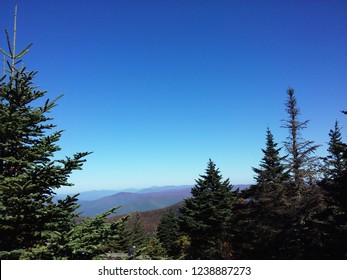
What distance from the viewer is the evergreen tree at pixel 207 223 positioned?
107ft

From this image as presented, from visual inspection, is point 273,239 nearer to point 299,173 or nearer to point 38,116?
point 299,173

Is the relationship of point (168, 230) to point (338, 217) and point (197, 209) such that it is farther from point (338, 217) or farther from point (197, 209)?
point (338, 217)

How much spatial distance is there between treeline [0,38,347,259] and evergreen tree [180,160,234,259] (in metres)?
0.13

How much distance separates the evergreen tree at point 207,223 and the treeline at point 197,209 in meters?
0.13

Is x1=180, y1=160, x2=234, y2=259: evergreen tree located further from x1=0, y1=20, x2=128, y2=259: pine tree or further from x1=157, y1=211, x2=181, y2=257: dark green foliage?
x1=0, y1=20, x2=128, y2=259: pine tree

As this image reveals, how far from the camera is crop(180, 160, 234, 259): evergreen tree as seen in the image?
107ft

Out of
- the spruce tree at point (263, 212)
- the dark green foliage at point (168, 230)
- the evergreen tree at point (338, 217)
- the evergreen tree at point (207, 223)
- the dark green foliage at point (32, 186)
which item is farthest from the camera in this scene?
the dark green foliage at point (168, 230)

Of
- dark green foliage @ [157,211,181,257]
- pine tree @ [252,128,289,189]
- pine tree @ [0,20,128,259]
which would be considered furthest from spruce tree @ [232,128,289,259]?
dark green foliage @ [157,211,181,257]

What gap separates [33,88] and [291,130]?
20679mm

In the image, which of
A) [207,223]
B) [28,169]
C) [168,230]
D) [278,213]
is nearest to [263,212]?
[278,213]

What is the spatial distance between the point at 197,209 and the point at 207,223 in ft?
7.01

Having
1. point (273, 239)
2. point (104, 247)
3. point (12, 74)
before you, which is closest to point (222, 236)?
point (273, 239)

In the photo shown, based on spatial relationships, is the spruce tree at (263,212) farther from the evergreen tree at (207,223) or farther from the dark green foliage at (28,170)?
the dark green foliage at (28,170)

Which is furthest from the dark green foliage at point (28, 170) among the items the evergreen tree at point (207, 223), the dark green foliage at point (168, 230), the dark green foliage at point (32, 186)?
the dark green foliage at point (168, 230)
